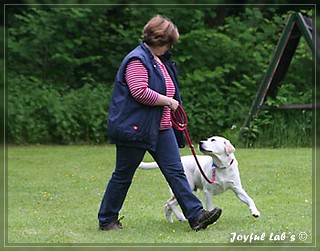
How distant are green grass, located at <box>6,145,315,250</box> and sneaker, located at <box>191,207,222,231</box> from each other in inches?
2.1

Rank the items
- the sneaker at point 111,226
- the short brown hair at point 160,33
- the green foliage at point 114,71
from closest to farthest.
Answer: the short brown hair at point 160,33 → the sneaker at point 111,226 → the green foliage at point 114,71

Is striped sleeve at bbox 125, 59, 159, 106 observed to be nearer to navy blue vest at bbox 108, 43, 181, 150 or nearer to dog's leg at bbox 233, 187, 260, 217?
navy blue vest at bbox 108, 43, 181, 150

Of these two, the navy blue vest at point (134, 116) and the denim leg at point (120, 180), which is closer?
the navy blue vest at point (134, 116)

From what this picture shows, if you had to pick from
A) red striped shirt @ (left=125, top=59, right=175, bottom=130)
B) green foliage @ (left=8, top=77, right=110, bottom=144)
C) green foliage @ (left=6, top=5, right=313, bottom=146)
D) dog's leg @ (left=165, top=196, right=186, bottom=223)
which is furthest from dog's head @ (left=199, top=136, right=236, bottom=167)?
green foliage @ (left=8, top=77, right=110, bottom=144)

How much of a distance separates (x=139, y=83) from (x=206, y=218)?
3.18ft

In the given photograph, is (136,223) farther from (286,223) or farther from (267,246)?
(267,246)

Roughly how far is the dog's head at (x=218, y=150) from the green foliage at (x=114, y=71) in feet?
21.9

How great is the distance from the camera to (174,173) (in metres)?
4.62

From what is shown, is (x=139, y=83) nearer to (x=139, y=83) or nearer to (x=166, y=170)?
(x=139, y=83)

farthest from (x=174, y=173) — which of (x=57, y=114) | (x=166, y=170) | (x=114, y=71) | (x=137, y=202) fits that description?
(x=114, y=71)

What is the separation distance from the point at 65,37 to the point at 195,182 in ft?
25.7

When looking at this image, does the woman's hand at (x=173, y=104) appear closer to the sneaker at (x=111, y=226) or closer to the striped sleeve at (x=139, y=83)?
the striped sleeve at (x=139, y=83)

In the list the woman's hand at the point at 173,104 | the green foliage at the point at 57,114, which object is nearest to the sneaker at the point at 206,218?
the woman's hand at the point at 173,104

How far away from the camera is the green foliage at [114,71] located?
12.2 m
